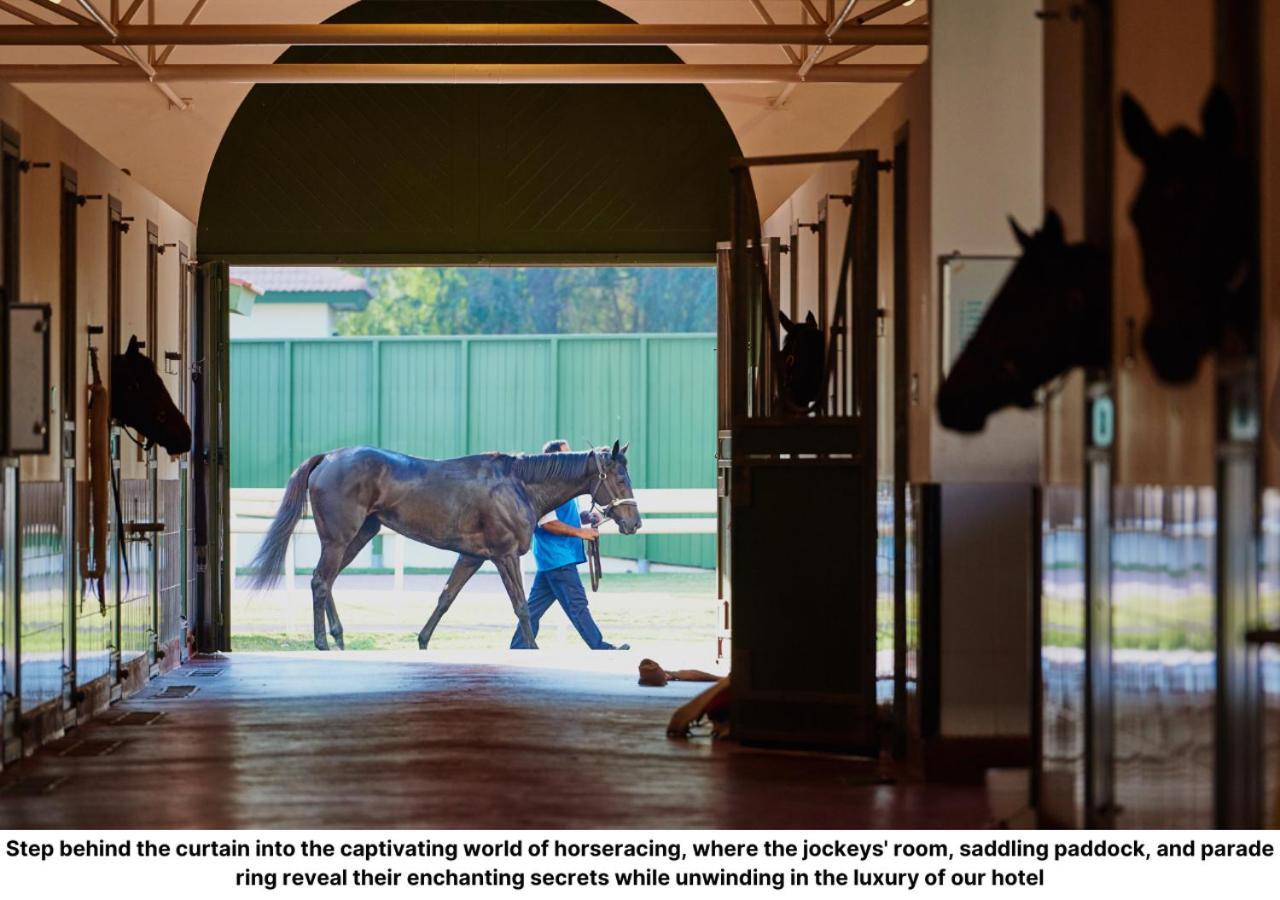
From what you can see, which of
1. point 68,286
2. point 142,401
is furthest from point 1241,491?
point 142,401

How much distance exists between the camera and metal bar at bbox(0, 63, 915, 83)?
9641mm

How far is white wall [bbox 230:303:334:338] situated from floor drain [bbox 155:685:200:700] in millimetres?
12300

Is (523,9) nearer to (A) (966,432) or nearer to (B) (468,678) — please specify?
(B) (468,678)

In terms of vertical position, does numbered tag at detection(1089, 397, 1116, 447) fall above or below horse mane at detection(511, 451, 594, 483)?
above

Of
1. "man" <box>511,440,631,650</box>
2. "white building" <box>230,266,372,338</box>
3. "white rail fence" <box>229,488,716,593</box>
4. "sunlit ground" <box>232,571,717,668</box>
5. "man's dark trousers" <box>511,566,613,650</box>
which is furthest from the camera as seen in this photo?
"white building" <box>230,266,372,338</box>

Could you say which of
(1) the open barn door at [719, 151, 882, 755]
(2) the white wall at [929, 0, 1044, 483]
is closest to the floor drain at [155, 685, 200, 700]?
(1) the open barn door at [719, 151, 882, 755]

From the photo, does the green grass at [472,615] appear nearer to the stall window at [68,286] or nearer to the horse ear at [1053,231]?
the stall window at [68,286]

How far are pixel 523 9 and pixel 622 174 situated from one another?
1.18 m

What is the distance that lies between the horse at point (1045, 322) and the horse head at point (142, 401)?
4.81 meters

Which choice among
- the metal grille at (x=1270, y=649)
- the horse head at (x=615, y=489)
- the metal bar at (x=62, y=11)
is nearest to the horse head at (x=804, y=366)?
the metal grille at (x=1270, y=649)

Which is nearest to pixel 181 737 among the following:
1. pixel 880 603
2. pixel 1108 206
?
pixel 880 603

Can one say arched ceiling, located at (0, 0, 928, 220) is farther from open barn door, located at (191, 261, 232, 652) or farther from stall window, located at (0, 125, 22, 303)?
stall window, located at (0, 125, 22, 303)

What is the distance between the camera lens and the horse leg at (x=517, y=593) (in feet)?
36.7
